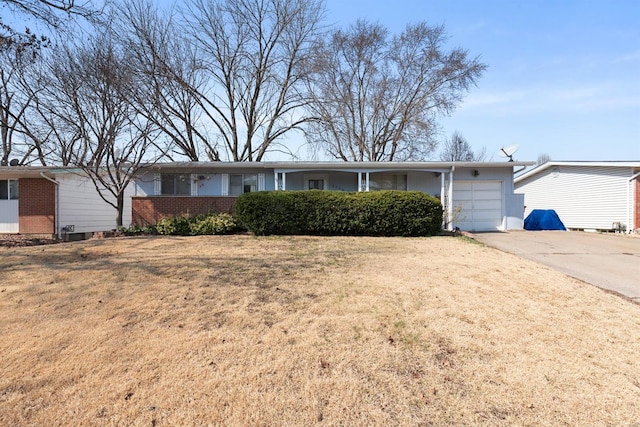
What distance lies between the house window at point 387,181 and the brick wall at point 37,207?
12151mm

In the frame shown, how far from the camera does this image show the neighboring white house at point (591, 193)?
14602 mm

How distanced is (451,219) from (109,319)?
1176cm

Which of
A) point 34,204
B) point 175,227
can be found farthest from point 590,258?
point 34,204

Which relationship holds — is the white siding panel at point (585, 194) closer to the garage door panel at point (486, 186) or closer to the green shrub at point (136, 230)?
the garage door panel at point (486, 186)

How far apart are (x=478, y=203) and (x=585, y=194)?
20.4 feet

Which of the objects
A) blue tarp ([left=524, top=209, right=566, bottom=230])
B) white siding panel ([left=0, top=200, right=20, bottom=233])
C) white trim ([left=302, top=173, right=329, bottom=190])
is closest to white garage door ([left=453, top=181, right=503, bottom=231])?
blue tarp ([left=524, top=209, right=566, bottom=230])

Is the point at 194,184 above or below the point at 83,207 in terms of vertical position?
above

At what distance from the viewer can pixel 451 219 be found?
13023 mm

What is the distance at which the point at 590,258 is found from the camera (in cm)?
762

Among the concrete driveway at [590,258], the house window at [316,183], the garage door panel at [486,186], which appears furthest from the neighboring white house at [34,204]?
the garage door panel at [486,186]

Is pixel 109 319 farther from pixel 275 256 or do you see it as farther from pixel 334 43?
pixel 334 43

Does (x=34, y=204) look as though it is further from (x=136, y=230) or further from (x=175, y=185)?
(x=175, y=185)

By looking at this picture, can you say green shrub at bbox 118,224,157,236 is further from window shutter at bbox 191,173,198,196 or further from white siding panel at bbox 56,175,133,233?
white siding panel at bbox 56,175,133,233

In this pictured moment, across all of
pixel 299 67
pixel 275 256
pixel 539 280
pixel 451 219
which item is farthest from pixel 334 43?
pixel 539 280
